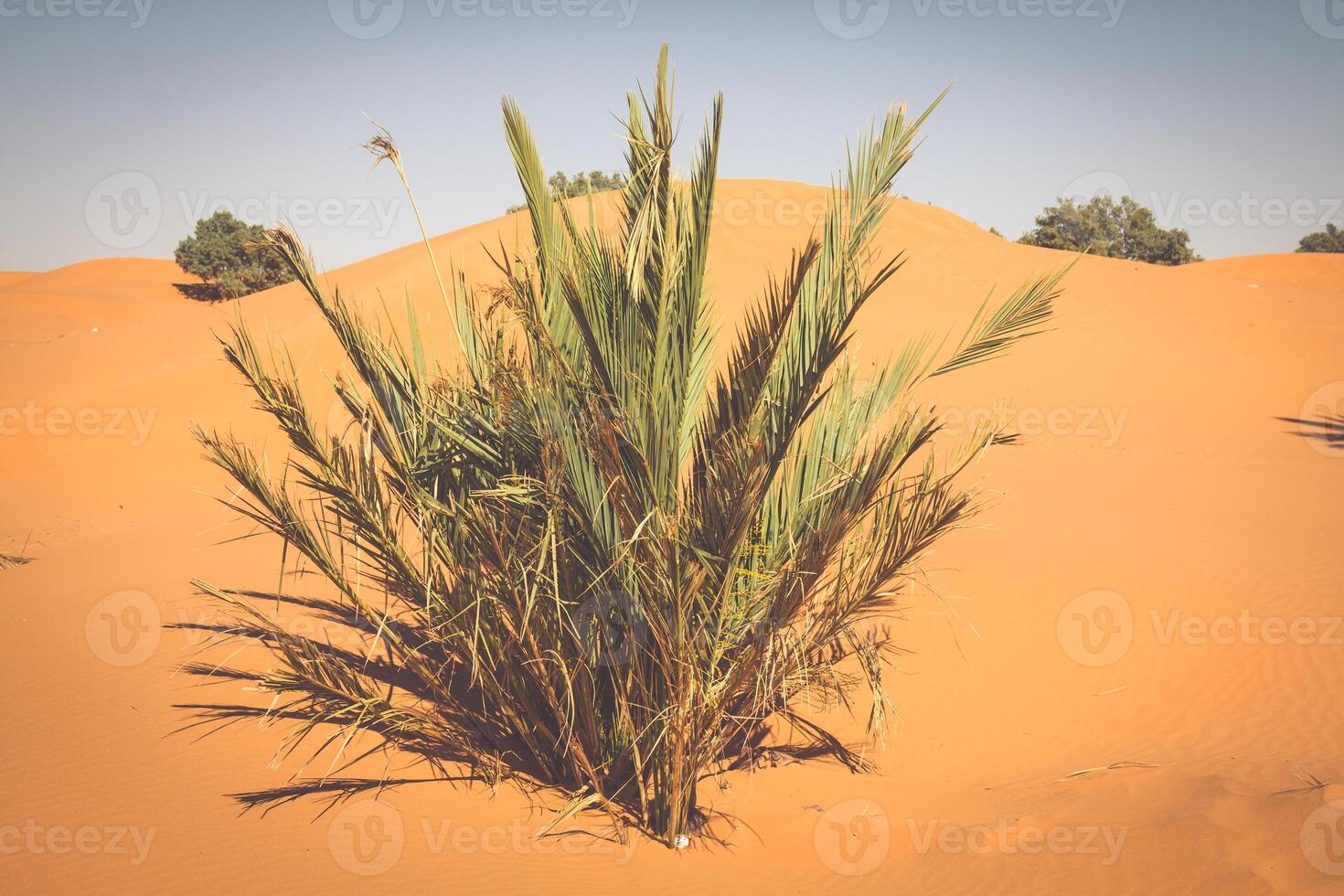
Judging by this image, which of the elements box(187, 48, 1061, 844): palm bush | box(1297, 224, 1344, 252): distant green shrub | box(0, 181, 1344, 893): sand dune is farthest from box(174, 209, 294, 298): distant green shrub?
box(1297, 224, 1344, 252): distant green shrub

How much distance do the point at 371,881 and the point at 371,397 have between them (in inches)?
95.1

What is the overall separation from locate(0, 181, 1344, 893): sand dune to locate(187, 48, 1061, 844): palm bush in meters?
0.48

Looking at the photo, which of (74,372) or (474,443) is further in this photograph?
(74,372)

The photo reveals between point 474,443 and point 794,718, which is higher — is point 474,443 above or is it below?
above

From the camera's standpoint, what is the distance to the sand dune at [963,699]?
4168 millimetres

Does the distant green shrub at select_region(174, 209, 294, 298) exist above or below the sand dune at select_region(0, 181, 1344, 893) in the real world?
above

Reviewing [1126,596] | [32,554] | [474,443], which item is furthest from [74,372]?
[1126,596]

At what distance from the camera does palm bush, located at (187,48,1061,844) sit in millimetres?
3438

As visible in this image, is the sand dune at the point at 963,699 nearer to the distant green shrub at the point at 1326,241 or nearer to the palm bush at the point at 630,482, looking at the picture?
the palm bush at the point at 630,482

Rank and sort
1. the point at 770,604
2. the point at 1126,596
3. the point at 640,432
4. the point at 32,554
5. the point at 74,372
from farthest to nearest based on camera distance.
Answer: the point at 74,372 < the point at 32,554 < the point at 1126,596 < the point at 770,604 < the point at 640,432

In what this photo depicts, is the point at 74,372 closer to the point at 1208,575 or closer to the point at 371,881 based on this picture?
the point at 371,881

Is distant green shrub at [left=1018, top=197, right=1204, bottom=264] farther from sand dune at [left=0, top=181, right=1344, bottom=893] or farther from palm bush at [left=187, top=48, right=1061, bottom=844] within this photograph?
palm bush at [left=187, top=48, right=1061, bottom=844]

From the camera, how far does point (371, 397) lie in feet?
15.0

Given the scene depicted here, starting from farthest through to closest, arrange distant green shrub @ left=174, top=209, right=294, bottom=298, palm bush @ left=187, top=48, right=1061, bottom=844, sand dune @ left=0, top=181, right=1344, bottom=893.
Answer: distant green shrub @ left=174, top=209, right=294, bottom=298, sand dune @ left=0, top=181, right=1344, bottom=893, palm bush @ left=187, top=48, right=1061, bottom=844
